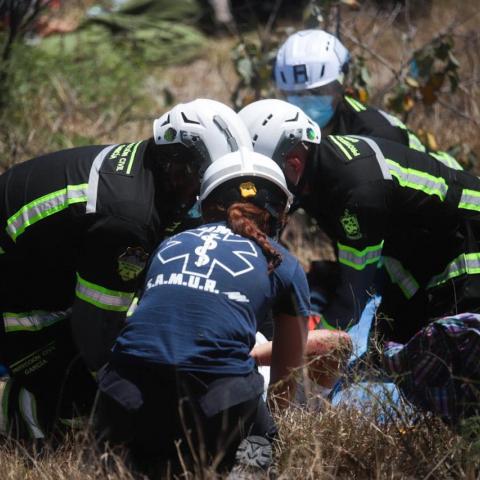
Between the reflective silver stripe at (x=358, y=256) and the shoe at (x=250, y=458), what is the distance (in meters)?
1.36

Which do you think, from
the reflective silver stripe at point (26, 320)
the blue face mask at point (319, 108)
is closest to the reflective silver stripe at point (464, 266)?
the blue face mask at point (319, 108)

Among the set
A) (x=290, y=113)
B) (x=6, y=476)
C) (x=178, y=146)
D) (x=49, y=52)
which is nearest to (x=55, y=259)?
(x=178, y=146)

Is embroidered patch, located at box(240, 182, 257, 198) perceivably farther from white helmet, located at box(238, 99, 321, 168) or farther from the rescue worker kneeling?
Result: white helmet, located at box(238, 99, 321, 168)

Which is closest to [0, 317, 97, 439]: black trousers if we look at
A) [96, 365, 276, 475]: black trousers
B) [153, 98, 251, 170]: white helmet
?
[153, 98, 251, 170]: white helmet

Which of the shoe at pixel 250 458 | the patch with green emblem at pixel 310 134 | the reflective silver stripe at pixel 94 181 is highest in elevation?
the reflective silver stripe at pixel 94 181

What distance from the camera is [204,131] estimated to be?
3904 mm

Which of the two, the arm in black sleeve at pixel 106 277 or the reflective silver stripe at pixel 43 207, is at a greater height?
the reflective silver stripe at pixel 43 207

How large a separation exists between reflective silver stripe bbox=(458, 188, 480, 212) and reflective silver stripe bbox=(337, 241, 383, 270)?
563 millimetres

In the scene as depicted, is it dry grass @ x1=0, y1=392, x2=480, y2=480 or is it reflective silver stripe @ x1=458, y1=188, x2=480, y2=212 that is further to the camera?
reflective silver stripe @ x1=458, y1=188, x2=480, y2=212

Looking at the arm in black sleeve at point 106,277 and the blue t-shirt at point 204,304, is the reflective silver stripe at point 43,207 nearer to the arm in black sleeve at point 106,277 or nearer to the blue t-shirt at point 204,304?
the arm in black sleeve at point 106,277

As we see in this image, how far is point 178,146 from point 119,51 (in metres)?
6.55

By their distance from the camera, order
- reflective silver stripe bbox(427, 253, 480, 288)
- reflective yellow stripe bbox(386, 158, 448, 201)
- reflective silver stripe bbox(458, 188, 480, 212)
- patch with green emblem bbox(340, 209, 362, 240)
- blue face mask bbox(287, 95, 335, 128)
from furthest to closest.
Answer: blue face mask bbox(287, 95, 335, 128) → reflective silver stripe bbox(427, 253, 480, 288) → reflective silver stripe bbox(458, 188, 480, 212) → reflective yellow stripe bbox(386, 158, 448, 201) → patch with green emblem bbox(340, 209, 362, 240)

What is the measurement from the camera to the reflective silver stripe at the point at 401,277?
16.1 ft

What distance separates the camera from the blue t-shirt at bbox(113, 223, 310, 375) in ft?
9.73
